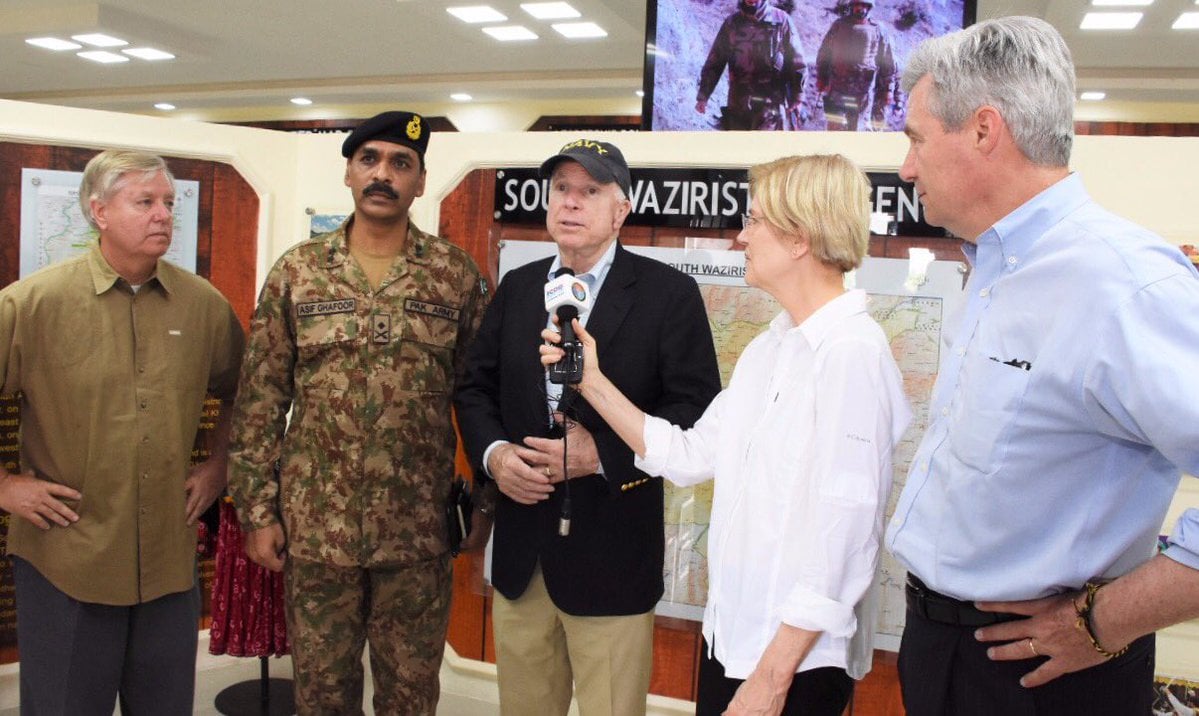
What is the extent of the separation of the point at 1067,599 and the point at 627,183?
4.77ft

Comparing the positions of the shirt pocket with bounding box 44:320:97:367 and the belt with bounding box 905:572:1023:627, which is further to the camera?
the shirt pocket with bounding box 44:320:97:367

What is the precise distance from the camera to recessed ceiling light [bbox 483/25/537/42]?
8820mm

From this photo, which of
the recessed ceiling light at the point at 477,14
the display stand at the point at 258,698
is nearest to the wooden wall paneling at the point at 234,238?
the display stand at the point at 258,698

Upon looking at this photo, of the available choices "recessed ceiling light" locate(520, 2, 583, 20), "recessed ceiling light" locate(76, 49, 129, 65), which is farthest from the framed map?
"recessed ceiling light" locate(76, 49, 129, 65)

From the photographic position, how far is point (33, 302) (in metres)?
2.58

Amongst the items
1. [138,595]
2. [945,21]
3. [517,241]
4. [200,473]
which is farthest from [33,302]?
[945,21]

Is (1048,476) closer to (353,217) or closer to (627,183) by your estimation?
(627,183)

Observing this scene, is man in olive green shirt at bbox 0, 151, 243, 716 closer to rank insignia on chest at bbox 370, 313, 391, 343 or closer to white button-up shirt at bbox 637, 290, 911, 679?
rank insignia on chest at bbox 370, 313, 391, 343

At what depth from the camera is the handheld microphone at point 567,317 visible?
6.91ft

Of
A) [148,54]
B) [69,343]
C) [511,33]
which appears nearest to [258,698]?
[69,343]

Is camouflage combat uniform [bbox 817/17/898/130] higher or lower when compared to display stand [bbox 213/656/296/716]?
higher

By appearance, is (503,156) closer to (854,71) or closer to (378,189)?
(378,189)

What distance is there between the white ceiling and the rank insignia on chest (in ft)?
19.7

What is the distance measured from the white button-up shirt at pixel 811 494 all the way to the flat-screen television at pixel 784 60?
2.08m
